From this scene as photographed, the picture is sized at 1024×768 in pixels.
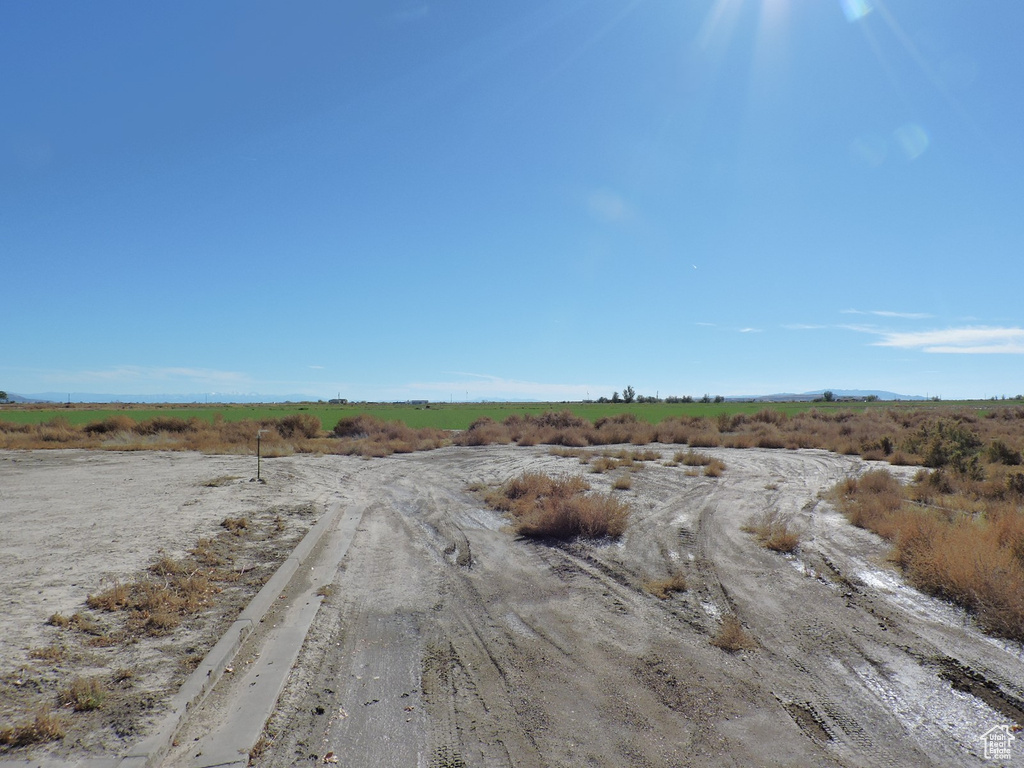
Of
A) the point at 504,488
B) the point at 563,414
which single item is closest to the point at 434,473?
the point at 504,488

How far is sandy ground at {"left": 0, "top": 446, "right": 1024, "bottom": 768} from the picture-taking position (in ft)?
13.3

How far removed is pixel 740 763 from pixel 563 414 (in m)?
42.8

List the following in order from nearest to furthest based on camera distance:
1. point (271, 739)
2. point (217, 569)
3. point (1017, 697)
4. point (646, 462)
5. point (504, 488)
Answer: point (271, 739) → point (1017, 697) → point (217, 569) → point (504, 488) → point (646, 462)

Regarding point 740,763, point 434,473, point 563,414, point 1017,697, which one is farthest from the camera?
point 563,414

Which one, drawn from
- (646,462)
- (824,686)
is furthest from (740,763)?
(646,462)

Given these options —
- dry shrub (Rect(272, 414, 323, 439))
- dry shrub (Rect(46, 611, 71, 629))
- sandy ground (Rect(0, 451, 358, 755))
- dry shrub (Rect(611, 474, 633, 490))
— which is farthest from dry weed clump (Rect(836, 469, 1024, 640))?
dry shrub (Rect(272, 414, 323, 439))

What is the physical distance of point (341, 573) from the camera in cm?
830

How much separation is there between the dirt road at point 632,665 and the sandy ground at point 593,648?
2 centimetres

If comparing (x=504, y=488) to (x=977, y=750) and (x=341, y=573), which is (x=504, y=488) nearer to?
(x=341, y=573)

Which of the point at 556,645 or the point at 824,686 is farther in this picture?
the point at 556,645

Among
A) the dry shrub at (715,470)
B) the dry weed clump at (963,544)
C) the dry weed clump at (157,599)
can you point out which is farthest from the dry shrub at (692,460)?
the dry weed clump at (157,599)

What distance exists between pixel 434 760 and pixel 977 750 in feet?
12.1

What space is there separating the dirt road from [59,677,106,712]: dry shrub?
853 mm

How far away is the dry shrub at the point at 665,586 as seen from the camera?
286 inches
